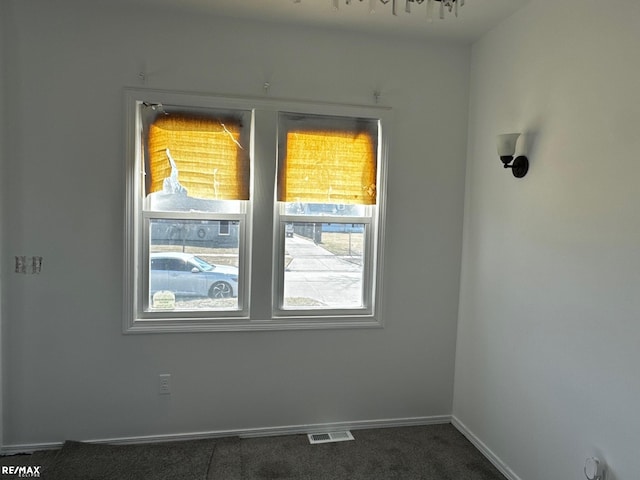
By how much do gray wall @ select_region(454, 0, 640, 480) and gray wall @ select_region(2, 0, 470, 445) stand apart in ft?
0.96

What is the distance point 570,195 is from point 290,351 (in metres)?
1.94

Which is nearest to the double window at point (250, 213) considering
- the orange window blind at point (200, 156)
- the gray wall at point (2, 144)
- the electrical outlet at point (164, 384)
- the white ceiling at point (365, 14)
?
the orange window blind at point (200, 156)

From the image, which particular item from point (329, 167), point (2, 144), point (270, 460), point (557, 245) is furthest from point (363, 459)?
point (2, 144)

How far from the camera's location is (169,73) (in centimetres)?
264

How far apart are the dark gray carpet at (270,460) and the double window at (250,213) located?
0.76m

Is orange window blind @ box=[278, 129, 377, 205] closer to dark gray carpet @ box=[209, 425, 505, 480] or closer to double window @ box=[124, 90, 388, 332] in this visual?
double window @ box=[124, 90, 388, 332]

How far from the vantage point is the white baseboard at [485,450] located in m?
2.50

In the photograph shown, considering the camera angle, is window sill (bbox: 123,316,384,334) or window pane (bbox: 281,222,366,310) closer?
window sill (bbox: 123,316,384,334)

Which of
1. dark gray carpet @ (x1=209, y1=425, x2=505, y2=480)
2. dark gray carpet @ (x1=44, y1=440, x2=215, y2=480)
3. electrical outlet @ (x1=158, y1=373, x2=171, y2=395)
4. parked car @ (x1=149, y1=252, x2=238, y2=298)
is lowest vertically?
dark gray carpet @ (x1=209, y1=425, x2=505, y2=480)

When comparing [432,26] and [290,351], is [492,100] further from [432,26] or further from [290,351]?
[290,351]

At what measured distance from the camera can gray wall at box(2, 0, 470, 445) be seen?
2527 millimetres

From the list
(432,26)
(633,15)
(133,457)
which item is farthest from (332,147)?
(133,457)

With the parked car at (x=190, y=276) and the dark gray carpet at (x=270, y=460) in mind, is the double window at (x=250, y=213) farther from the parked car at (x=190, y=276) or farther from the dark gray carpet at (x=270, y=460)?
the dark gray carpet at (x=270, y=460)

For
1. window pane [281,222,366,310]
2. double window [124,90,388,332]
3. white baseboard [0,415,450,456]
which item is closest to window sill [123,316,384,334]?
double window [124,90,388,332]
